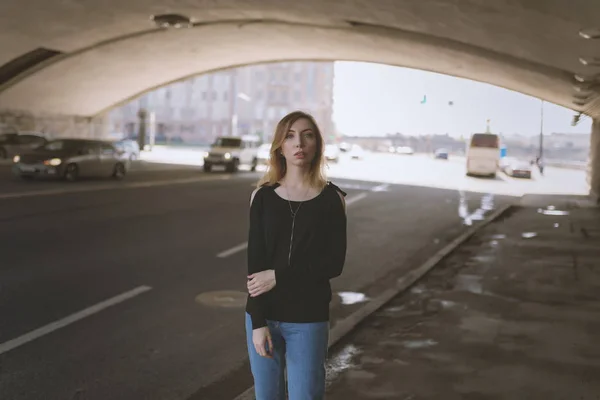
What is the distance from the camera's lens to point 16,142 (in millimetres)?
34125

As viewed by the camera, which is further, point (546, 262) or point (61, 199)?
point (61, 199)

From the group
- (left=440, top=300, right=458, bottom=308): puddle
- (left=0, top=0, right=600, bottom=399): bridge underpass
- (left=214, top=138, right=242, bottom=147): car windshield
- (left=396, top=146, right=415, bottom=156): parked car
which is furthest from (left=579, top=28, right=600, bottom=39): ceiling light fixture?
(left=396, top=146, right=415, bottom=156): parked car

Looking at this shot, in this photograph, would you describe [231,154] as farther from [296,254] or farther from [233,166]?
[296,254]

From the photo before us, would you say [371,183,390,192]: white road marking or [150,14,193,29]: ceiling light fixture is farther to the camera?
[371,183,390,192]: white road marking

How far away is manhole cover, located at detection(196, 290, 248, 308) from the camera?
7164 millimetres

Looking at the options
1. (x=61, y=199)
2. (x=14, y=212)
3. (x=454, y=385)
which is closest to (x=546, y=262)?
(x=454, y=385)

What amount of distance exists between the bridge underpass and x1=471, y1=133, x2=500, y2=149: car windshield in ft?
28.3

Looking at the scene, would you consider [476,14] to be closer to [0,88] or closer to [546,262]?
[546,262]

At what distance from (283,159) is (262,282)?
2.06 feet

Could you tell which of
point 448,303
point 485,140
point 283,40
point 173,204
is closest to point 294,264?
point 448,303

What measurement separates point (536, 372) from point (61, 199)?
14.3 m

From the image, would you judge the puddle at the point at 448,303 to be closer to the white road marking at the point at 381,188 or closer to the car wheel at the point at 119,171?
the white road marking at the point at 381,188

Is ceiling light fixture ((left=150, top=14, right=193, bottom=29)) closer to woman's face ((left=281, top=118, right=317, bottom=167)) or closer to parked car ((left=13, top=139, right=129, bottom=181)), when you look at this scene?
parked car ((left=13, top=139, right=129, bottom=181))

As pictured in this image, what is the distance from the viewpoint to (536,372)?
16.8ft
